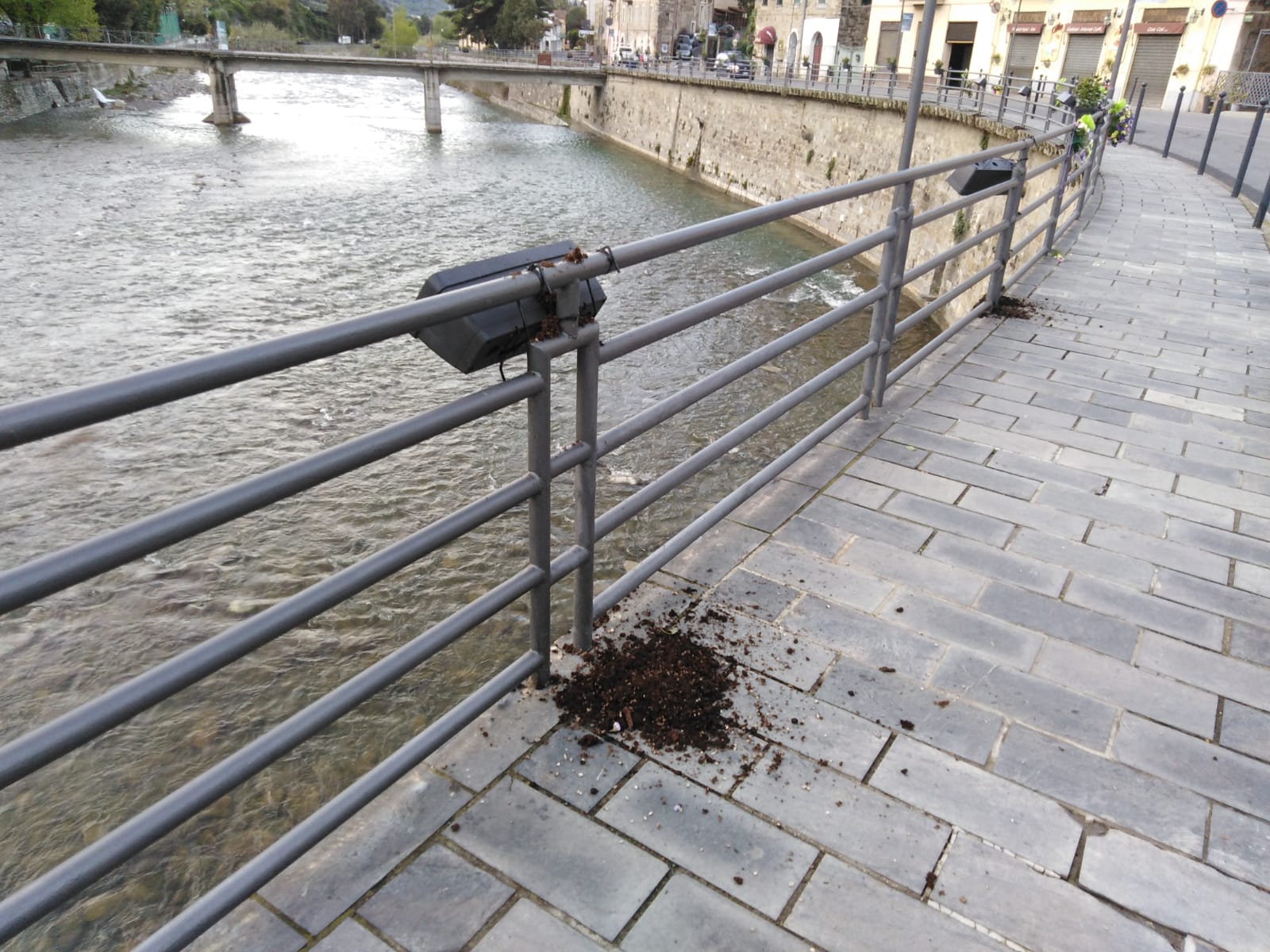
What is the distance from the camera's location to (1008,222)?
598 centimetres

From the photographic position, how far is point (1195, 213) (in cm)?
1164

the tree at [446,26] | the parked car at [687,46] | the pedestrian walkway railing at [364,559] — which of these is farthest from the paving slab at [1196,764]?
the tree at [446,26]

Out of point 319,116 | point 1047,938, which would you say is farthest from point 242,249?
point 319,116

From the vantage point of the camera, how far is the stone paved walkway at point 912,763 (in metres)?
2.04

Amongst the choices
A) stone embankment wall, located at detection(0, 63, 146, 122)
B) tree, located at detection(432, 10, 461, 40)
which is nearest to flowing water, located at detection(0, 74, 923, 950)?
stone embankment wall, located at detection(0, 63, 146, 122)

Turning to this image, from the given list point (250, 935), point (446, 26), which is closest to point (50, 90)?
point (250, 935)

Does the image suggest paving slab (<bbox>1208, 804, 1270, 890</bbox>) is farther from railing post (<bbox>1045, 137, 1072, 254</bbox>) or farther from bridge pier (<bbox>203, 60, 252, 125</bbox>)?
bridge pier (<bbox>203, 60, 252, 125</bbox>)

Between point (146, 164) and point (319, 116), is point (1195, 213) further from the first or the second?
point (319, 116)

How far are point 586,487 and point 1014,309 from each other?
5130 mm

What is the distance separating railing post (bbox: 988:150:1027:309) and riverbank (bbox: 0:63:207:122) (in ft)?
126

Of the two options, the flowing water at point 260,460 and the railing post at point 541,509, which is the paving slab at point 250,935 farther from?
the flowing water at point 260,460

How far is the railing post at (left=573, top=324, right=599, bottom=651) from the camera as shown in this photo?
242 cm

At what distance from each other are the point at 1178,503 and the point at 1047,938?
257cm

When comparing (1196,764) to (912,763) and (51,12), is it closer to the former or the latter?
(912,763)
